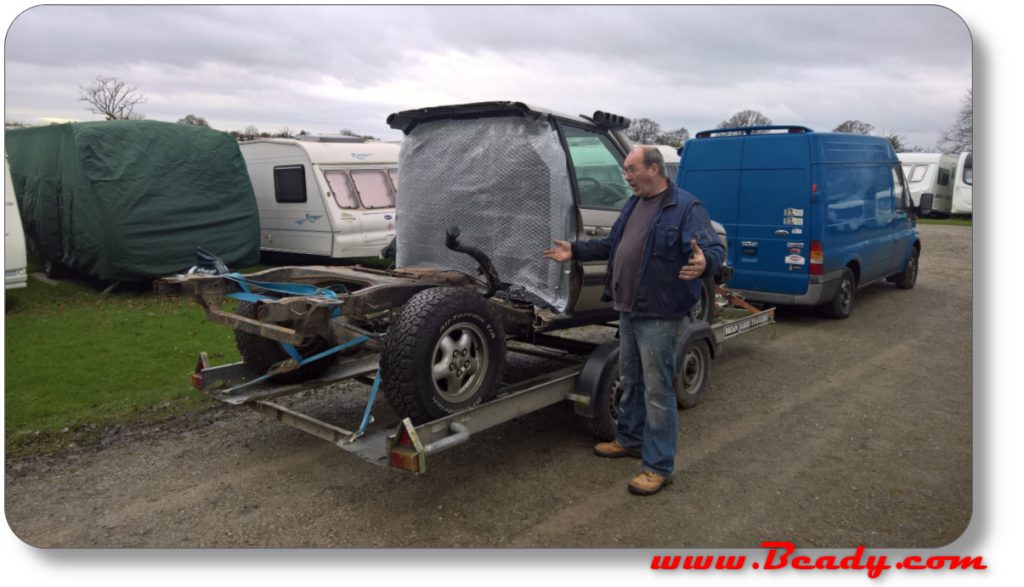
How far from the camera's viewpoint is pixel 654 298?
4297 millimetres

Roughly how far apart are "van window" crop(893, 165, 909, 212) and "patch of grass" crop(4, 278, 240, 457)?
31.0 ft

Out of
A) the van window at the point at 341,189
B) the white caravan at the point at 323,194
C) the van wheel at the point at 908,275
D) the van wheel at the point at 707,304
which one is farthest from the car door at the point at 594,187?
the van wheel at the point at 908,275

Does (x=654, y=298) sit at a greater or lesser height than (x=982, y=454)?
greater

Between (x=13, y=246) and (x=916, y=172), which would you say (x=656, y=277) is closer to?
(x=13, y=246)

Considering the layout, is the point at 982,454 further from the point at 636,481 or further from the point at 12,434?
A: the point at 12,434

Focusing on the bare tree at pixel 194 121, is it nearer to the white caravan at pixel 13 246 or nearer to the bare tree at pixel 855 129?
the white caravan at pixel 13 246

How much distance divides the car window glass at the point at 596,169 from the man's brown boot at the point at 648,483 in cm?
189

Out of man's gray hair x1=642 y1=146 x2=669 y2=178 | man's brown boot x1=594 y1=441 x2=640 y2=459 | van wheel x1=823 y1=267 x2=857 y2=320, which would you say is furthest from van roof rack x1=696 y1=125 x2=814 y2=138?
man's brown boot x1=594 y1=441 x2=640 y2=459

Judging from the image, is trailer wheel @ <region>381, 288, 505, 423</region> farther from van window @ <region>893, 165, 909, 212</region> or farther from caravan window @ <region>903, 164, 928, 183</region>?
caravan window @ <region>903, 164, 928, 183</region>

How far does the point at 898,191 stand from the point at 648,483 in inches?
344

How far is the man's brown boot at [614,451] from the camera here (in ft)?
16.1

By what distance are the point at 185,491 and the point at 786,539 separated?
349 cm

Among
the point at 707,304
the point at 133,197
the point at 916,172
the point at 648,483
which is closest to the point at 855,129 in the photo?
the point at 707,304

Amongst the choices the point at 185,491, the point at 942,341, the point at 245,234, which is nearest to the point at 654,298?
the point at 185,491
